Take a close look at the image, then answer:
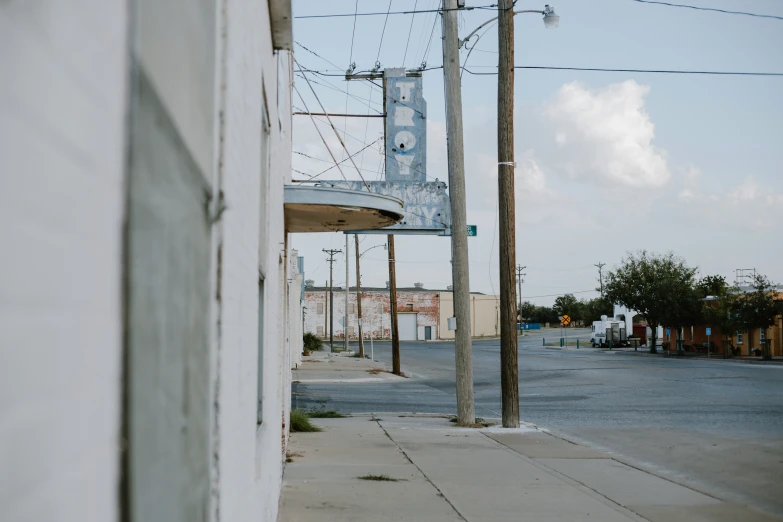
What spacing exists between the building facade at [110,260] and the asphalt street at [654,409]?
24.3 feet

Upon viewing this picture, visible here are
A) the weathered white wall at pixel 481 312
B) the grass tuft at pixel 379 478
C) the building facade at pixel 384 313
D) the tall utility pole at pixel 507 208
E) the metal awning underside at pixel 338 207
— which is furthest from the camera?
the weathered white wall at pixel 481 312

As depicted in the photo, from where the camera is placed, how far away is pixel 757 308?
48344 mm

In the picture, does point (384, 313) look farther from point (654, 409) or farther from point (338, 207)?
point (338, 207)

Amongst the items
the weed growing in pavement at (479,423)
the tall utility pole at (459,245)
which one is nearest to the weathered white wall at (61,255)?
the tall utility pole at (459,245)

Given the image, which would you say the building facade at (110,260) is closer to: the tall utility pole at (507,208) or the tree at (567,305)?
the tall utility pole at (507,208)

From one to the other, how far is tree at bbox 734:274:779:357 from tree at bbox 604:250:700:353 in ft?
26.8

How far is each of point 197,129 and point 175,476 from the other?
965 millimetres

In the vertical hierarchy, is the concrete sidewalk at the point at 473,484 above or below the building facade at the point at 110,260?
below

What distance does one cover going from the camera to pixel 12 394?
0.90 metres

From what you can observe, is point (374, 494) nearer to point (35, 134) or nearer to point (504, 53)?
point (35, 134)

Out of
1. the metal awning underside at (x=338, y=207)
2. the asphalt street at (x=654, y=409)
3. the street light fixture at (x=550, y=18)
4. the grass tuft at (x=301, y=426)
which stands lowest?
the asphalt street at (x=654, y=409)

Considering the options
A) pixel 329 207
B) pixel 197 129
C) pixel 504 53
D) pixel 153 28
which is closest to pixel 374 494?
pixel 329 207

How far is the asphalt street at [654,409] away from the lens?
33.1ft

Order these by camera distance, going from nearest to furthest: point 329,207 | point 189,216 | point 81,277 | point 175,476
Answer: point 81,277, point 175,476, point 189,216, point 329,207
